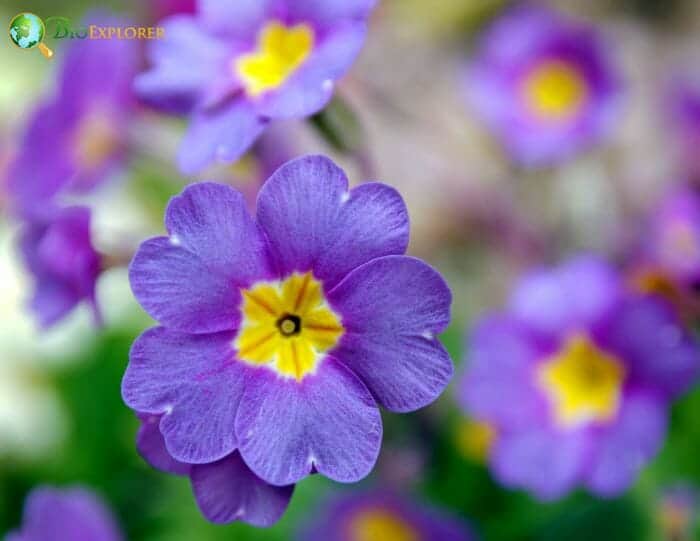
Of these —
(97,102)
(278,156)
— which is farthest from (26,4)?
(278,156)

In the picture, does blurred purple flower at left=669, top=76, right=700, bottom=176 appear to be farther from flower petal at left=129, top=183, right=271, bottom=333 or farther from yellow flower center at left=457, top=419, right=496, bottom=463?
flower petal at left=129, top=183, right=271, bottom=333

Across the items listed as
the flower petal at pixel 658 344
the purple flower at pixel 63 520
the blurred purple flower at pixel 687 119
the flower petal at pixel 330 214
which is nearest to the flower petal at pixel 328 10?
the flower petal at pixel 330 214

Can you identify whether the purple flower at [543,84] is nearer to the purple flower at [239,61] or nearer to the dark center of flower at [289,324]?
the purple flower at [239,61]

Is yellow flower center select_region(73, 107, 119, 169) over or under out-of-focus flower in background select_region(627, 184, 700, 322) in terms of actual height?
under

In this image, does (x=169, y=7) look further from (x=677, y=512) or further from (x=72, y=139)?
(x=677, y=512)

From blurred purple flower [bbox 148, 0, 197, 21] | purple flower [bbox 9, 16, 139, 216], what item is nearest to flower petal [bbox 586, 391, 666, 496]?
purple flower [bbox 9, 16, 139, 216]

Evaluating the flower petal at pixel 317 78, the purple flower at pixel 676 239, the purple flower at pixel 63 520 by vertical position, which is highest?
the flower petal at pixel 317 78
